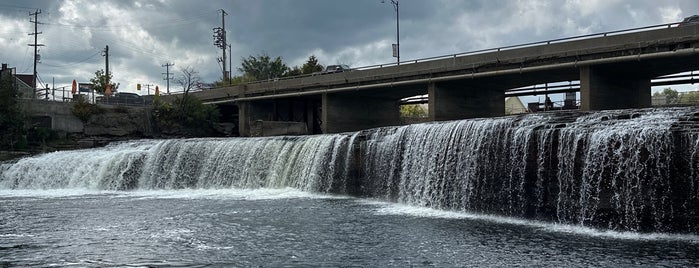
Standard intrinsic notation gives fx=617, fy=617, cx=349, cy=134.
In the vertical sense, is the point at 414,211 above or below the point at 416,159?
below

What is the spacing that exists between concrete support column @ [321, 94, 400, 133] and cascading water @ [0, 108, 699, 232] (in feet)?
30.2

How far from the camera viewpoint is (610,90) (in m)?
27.6

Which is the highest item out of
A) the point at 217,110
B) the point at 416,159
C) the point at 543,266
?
the point at 217,110

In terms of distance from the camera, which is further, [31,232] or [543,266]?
[31,232]

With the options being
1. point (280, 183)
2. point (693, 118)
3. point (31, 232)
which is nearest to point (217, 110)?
point (280, 183)

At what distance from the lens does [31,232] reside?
1614cm

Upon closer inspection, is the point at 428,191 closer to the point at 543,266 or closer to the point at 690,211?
the point at 690,211

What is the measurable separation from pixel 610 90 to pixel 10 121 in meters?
36.0

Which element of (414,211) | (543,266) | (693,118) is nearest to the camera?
(543,266)

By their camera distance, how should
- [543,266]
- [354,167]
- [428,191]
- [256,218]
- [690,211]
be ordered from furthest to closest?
[354,167]
[428,191]
[256,218]
[690,211]
[543,266]

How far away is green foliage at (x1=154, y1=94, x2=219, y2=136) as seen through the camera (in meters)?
47.7

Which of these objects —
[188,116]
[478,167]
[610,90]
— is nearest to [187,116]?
[188,116]

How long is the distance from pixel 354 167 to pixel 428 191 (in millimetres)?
5234

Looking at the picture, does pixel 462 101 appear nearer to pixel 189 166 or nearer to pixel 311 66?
pixel 189 166
